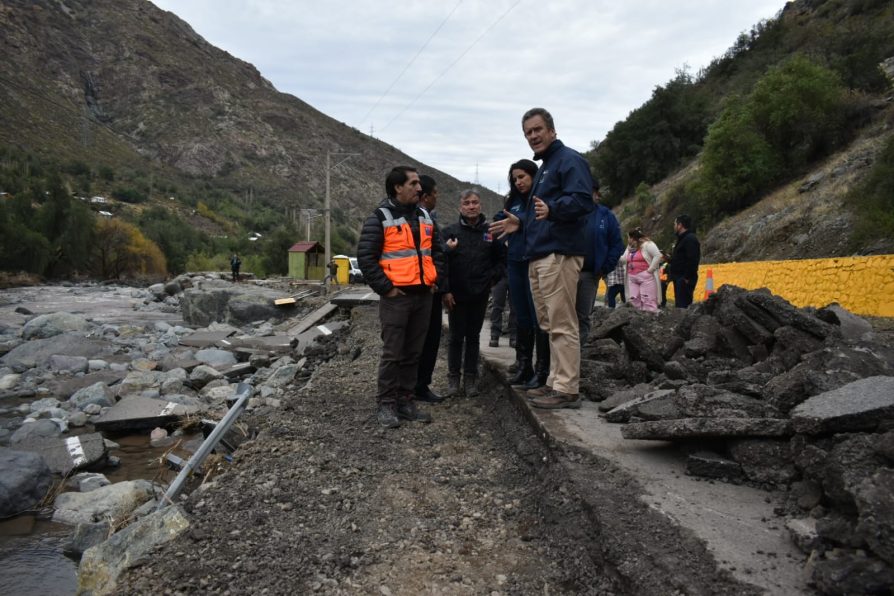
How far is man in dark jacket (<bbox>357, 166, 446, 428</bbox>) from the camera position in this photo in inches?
180

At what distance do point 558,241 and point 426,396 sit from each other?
2168 millimetres

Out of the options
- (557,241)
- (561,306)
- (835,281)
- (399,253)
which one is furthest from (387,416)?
(835,281)

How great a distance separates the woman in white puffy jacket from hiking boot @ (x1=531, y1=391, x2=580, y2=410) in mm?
4666

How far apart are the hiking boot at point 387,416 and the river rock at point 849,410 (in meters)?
2.76

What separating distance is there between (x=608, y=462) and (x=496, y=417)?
1831 millimetres

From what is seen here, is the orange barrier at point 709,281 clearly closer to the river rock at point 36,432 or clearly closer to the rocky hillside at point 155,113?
the river rock at point 36,432

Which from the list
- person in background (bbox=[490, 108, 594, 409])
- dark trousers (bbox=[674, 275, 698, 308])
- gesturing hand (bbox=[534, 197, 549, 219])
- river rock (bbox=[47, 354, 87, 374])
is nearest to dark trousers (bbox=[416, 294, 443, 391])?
person in background (bbox=[490, 108, 594, 409])

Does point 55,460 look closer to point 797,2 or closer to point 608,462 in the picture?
point 608,462

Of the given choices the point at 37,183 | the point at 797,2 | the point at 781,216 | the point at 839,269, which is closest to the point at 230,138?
the point at 37,183

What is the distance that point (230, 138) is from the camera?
97.4 m

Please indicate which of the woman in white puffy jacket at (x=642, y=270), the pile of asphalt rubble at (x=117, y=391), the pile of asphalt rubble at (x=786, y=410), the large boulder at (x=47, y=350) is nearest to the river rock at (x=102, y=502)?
the pile of asphalt rubble at (x=117, y=391)

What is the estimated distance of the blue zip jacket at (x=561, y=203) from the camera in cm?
395

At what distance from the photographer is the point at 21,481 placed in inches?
207

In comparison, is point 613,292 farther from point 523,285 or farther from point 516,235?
point 516,235
